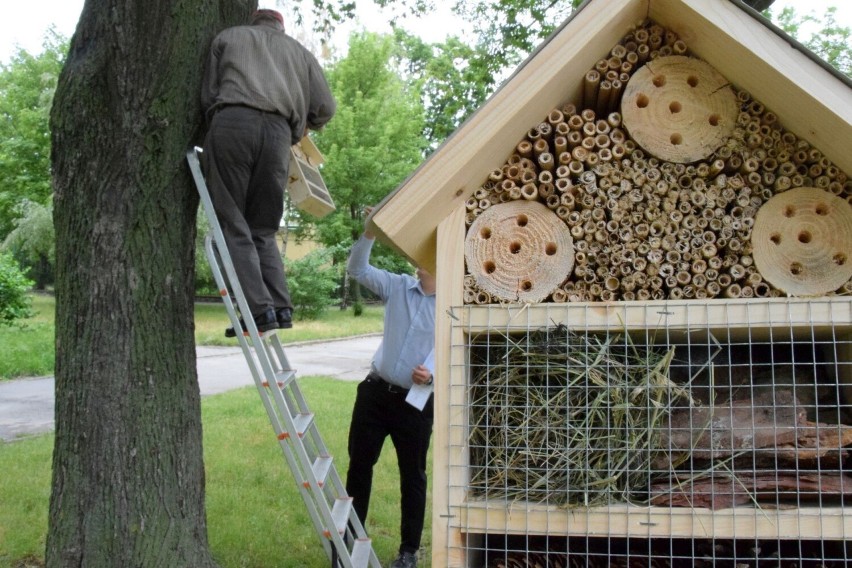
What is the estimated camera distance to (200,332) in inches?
858

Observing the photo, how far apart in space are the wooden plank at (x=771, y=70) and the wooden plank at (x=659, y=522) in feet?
4.39

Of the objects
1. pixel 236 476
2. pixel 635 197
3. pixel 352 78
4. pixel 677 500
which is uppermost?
pixel 352 78

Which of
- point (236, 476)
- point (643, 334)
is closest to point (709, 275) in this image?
point (643, 334)

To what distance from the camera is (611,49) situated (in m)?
3.16

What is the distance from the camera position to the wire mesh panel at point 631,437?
287 centimetres

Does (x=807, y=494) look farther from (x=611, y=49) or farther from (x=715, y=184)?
(x=611, y=49)

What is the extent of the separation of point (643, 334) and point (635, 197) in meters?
0.54

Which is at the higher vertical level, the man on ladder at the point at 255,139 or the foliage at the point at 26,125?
the foliage at the point at 26,125

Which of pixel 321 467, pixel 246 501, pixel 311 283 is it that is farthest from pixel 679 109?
pixel 311 283

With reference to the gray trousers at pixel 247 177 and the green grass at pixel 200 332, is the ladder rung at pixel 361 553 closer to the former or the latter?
the gray trousers at pixel 247 177

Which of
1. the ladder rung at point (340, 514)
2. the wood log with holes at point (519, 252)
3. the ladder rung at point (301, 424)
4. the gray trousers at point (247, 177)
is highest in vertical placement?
the gray trousers at point (247, 177)

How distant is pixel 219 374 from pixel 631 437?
1283 cm

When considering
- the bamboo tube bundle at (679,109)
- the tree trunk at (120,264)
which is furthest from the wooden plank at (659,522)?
the tree trunk at (120,264)

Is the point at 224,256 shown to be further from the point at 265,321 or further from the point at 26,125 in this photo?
the point at 26,125
